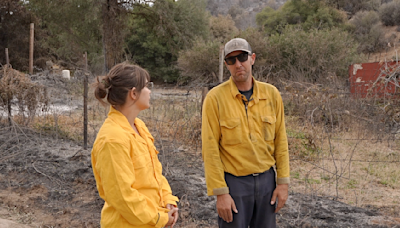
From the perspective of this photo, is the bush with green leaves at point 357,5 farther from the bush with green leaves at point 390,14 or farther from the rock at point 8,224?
the rock at point 8,224

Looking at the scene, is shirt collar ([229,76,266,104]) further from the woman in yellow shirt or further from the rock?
the rock

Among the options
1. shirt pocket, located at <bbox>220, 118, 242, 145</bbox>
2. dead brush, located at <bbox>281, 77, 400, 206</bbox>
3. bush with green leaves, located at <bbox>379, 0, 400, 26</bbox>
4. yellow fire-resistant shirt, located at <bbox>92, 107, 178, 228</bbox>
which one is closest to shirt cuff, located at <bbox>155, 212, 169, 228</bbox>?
yellow fire-resistant shirt, located at <bbox>92, 107, 178, 228</bbox>

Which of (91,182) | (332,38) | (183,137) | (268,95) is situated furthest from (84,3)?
(268,95)

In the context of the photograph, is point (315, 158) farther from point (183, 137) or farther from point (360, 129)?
point (183, 137)

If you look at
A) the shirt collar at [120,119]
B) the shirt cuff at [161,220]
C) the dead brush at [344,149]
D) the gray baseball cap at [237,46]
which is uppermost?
the gray baseball cap at [237,46]

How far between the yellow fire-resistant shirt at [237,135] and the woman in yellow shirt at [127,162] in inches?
14.9

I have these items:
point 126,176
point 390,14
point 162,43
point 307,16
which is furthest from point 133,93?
point 390,14

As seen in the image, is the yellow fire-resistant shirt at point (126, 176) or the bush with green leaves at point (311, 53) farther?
the bush with green leaves at point (311, 53)

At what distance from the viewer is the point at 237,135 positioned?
2.24 meters

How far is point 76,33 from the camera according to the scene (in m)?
27.5

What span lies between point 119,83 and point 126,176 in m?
0.51

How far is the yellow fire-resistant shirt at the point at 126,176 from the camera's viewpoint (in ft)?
5.42

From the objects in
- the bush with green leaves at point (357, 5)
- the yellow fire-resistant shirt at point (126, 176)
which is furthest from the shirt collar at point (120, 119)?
the bush with green leaves at point (357, 5)

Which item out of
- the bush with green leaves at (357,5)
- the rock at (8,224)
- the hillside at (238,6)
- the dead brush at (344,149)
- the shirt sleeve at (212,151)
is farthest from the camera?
the hillside at (238,6)
